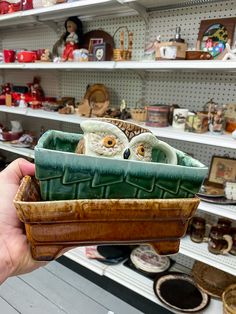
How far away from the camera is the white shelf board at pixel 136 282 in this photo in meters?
1.39

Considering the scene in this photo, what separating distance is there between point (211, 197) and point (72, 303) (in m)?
1.04

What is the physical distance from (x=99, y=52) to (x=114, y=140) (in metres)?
1.26

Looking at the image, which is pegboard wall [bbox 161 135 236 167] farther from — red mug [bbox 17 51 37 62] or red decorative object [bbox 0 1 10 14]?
red decorative object [bbox 0 1 10 14]

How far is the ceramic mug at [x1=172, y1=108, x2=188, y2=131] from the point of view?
1.34m

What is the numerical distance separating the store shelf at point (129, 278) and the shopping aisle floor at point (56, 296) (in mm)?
170

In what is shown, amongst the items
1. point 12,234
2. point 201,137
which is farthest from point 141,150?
point 201,137

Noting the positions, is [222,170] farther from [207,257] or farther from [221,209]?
[207,257]

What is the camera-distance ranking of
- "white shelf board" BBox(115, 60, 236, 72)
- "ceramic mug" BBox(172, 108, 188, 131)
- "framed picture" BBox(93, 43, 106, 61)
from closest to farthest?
"white shelf board" BBox(115, 60, 236, 72) < "ceramic mug" BBox(172, 108, 188, 131) < "framed picture" BBox(93, 43, 106, 61)

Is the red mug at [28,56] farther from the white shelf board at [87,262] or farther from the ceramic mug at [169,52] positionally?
the white shelf board at [87,262]

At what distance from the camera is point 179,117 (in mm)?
1351

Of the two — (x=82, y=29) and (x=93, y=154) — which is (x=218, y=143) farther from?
(x=82, y=29)

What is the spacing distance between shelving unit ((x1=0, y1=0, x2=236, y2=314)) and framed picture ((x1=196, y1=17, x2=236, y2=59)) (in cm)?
6

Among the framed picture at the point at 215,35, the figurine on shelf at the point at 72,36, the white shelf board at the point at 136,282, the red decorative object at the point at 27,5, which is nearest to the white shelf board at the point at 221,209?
the white shelf board at the point at 136,282

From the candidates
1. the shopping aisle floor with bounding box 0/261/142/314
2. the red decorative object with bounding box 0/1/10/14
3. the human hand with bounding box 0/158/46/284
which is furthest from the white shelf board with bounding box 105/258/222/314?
the red decorative object with bounding box 0/1/10/14
